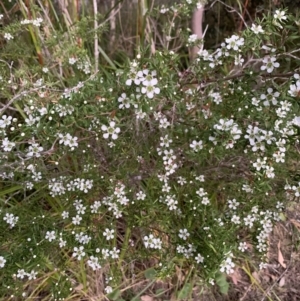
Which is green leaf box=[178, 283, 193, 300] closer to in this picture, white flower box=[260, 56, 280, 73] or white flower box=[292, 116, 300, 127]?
white flower box=[292, 116, 300, 127]

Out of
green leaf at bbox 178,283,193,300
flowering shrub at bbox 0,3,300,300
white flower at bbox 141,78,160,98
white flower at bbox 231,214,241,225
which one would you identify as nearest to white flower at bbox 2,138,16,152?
flowering shrub at bbox 0,3,300,300

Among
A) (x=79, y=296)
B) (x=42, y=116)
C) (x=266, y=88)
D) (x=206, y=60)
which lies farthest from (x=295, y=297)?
(x=42, y=116)

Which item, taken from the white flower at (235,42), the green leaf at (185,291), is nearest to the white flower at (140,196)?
the green leaf at (185,291)

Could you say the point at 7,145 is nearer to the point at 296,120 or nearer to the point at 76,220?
the point at 76,220

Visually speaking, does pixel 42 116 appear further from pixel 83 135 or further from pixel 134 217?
pixel 134 217

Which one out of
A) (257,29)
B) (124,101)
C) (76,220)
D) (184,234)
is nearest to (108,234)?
(76,220)
